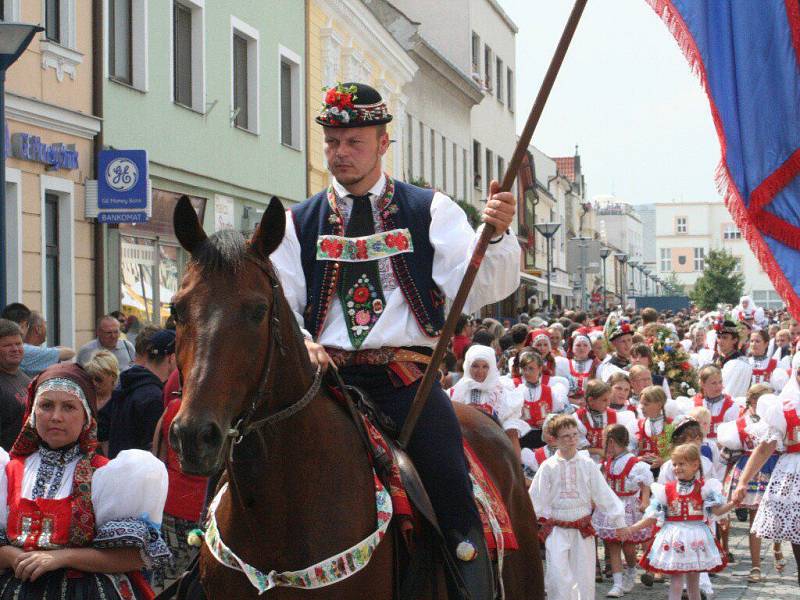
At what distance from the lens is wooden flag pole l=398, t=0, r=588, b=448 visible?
4777mm

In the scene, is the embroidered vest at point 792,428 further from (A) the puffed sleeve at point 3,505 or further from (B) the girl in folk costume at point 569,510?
(A) the puffed sleeve at point 3,505

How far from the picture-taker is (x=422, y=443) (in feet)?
16.4

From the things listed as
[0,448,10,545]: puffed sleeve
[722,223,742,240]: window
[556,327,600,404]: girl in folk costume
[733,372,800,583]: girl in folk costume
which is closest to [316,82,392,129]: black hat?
[0,448,10,545]: puffed sleeve

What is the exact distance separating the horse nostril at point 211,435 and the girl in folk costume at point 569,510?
6424 millimetres

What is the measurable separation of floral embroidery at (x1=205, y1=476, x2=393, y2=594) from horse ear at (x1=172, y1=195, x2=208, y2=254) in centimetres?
93

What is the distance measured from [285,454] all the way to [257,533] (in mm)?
275

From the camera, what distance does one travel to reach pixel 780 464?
10.8m

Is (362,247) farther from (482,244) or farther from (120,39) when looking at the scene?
(120,39)

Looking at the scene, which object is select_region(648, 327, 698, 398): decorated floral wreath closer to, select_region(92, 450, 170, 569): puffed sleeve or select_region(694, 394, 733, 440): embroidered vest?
select_region(694, 394, 733, 440): embroidered vest

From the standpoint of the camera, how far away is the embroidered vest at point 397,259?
5.02 m

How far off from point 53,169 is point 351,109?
11.0 m

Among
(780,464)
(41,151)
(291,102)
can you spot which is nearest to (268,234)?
(780,464)

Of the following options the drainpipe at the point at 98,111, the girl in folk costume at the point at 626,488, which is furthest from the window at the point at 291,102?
the girl in folk costume at the point at 626,488

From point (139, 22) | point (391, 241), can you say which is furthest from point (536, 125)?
point (139, 22)
